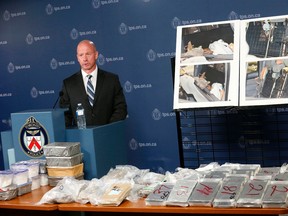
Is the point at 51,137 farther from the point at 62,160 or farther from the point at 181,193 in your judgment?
the point at 181,193

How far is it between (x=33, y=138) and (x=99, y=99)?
1.65 metres

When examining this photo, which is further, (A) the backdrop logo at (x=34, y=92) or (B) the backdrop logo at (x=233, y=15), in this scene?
(A) the backdrop logo at (x=34, y=92)

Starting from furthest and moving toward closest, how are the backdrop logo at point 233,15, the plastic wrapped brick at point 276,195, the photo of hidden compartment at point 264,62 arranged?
the backdrop logo at point 233,15 < the photo of hidden compartment at point 264,62 < the plastic wrapped brick at point 276,195

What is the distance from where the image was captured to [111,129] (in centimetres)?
402

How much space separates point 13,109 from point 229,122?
9.71ft

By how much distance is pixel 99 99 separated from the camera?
17.3ft

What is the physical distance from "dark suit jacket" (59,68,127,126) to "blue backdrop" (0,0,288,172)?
1.03 m

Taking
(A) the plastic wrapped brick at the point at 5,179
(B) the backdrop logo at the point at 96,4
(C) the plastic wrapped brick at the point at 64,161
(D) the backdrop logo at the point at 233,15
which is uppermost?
(B) the backdrop logo at the point at 96,4

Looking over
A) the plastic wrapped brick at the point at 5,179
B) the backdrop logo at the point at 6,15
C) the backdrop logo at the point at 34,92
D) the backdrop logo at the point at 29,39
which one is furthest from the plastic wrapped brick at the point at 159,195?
the backdrop logo at the point at 6,15

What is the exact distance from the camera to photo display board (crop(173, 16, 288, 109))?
3.89 metres

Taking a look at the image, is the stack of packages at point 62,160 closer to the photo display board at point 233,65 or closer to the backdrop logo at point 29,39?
the photo display board at point 233,65

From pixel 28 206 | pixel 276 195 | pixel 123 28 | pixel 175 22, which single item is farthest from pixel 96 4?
pixel 276 195

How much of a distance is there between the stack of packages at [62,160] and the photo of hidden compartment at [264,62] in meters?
1.27

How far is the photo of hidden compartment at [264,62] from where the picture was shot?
12.6 feet
